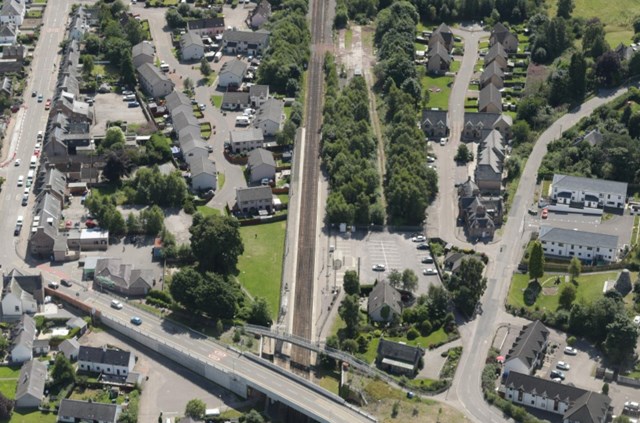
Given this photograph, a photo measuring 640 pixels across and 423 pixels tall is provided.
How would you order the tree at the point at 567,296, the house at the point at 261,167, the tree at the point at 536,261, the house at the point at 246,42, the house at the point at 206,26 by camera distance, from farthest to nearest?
1. the house at the point at 206,26
2. the house at the point at 246,42
3. the house at the point at 261,167
4. the tree at the point at 536,261
5. the tree at the point at 567,296

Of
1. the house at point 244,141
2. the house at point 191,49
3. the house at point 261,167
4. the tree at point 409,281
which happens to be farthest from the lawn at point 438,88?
the tree at point 409,281

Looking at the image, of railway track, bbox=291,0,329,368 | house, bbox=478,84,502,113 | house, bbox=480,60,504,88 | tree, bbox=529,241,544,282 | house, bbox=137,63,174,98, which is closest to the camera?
railway track, bbox=291,0,329,368

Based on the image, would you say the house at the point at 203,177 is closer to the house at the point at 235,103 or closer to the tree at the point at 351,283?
the house at the point at 235,103

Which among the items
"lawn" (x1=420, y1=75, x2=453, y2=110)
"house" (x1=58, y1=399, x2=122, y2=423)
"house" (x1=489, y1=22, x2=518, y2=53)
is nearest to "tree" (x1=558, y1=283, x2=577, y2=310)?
"house" (x1=58, y1=399, x2=122, y2=423)

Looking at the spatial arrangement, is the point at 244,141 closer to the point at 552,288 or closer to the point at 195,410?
the point at 552,288

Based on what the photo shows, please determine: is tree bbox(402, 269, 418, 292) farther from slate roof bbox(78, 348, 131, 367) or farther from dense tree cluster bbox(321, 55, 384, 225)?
slate roof bbox(78, 348, 131, 367)

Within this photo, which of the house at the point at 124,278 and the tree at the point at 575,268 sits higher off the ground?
the tree at the point at 575,268
